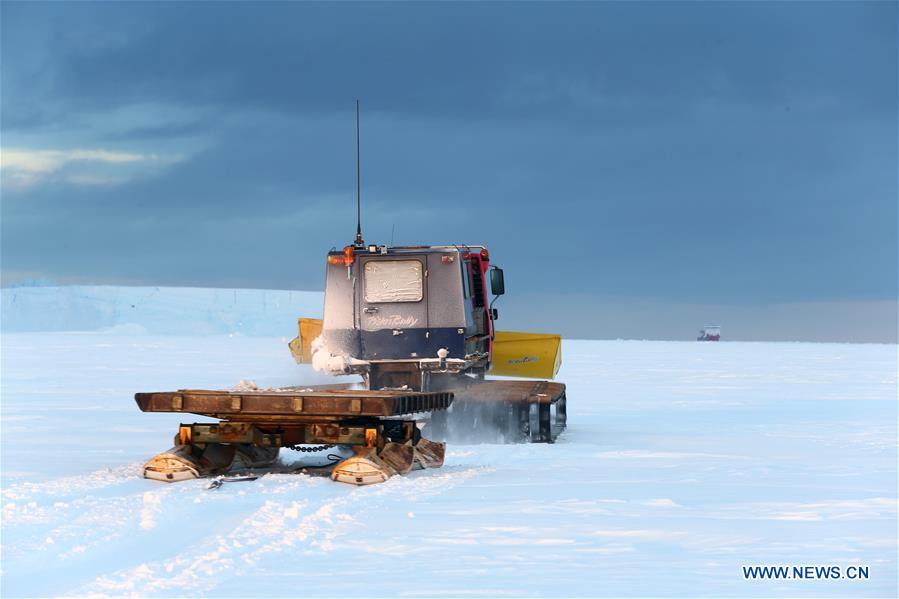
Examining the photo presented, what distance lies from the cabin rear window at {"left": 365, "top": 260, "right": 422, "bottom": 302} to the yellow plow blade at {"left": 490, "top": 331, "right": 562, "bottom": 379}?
3.28m

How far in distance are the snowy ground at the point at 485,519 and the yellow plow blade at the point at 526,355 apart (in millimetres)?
1180

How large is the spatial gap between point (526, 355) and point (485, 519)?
27.9 ft

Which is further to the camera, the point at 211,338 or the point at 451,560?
the point at 211,338

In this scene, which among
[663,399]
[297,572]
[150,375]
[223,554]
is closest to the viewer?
[297,572]

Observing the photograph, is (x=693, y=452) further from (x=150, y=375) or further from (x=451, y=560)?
(x=150, y=375)

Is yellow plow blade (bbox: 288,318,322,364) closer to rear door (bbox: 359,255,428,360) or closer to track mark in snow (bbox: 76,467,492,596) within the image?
rear door (bbox: 359,255,428,360)

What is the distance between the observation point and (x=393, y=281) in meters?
14.7

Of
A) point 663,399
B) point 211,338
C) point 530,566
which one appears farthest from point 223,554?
point 211,338

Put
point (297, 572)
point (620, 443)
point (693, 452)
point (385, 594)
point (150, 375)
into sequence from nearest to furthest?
1. point (385, 594)
2. point (297, 572)
3. point (693, 452)
4. point (620, 443)
5. point (150, 375)

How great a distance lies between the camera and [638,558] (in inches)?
311

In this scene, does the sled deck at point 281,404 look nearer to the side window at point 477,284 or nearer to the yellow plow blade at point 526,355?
the side window at point 477,284

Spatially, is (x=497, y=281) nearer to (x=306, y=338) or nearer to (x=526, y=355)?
(x=526, y=355)

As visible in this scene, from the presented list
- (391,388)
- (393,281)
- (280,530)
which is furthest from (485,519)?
(393,281)

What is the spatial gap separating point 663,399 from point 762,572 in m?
18.9
